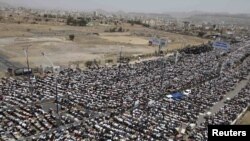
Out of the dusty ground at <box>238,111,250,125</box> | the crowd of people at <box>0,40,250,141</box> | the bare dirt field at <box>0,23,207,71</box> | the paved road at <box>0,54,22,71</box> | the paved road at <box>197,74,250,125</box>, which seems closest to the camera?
the crowd of people at <box>0,40,250,141</box>

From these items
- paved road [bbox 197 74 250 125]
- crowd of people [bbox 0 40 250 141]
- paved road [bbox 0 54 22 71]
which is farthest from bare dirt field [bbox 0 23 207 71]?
paved road [bbox 197 74 250 125]

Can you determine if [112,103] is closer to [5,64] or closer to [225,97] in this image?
[225,97]

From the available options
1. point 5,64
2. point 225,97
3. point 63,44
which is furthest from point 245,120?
point 63,44

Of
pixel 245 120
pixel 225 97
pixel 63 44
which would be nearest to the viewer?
pixel 245 120

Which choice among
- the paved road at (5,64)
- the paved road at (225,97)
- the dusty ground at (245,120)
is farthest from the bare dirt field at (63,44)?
the dusty ground at (245,120)

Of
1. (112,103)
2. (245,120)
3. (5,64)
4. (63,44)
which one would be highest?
(63,44)

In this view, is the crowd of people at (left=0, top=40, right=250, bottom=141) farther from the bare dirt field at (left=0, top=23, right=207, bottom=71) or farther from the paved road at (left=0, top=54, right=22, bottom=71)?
the bare dirt field at (left=0, top=23, right=207, bottom=71)
